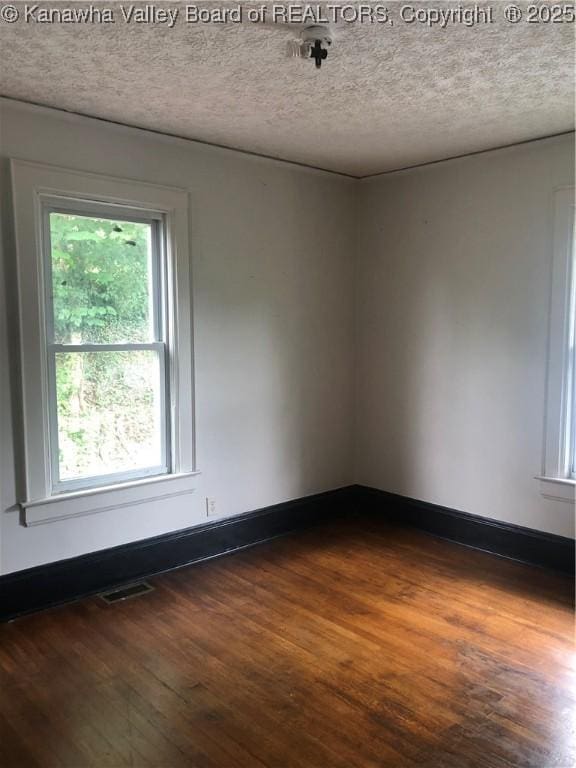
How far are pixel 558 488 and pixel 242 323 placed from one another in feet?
7.05

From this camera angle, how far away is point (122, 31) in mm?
2160

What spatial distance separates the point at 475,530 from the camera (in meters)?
3.96

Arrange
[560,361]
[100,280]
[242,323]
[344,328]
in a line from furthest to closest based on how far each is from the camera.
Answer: [344,328] → [242,323] → [560,361] → [100,280]

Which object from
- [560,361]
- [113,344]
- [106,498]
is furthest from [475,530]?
[113,344]

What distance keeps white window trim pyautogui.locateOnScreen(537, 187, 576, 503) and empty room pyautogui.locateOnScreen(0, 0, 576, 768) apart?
0.02 metres

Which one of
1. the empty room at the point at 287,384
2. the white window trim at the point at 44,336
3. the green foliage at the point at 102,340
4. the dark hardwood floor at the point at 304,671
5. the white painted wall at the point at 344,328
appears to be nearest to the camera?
the dark hardwood floor at the point at 304,671

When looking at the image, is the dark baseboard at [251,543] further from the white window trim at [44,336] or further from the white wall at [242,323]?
the white window trim at [44,336]

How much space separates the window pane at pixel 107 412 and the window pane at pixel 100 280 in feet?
0.44

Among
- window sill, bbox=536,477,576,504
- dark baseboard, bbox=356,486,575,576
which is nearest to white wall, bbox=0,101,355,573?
dark baseboard, bbox=356,486,575,576

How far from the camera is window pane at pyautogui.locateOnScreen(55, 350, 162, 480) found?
10.5 ft

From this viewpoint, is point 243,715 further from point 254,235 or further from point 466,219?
point 466,219

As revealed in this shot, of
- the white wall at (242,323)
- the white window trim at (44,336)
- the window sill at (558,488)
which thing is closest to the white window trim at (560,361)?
the window sill at (558,488)

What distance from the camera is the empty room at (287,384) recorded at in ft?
7.25

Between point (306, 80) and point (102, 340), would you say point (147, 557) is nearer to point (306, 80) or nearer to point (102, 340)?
point (102, 340)
